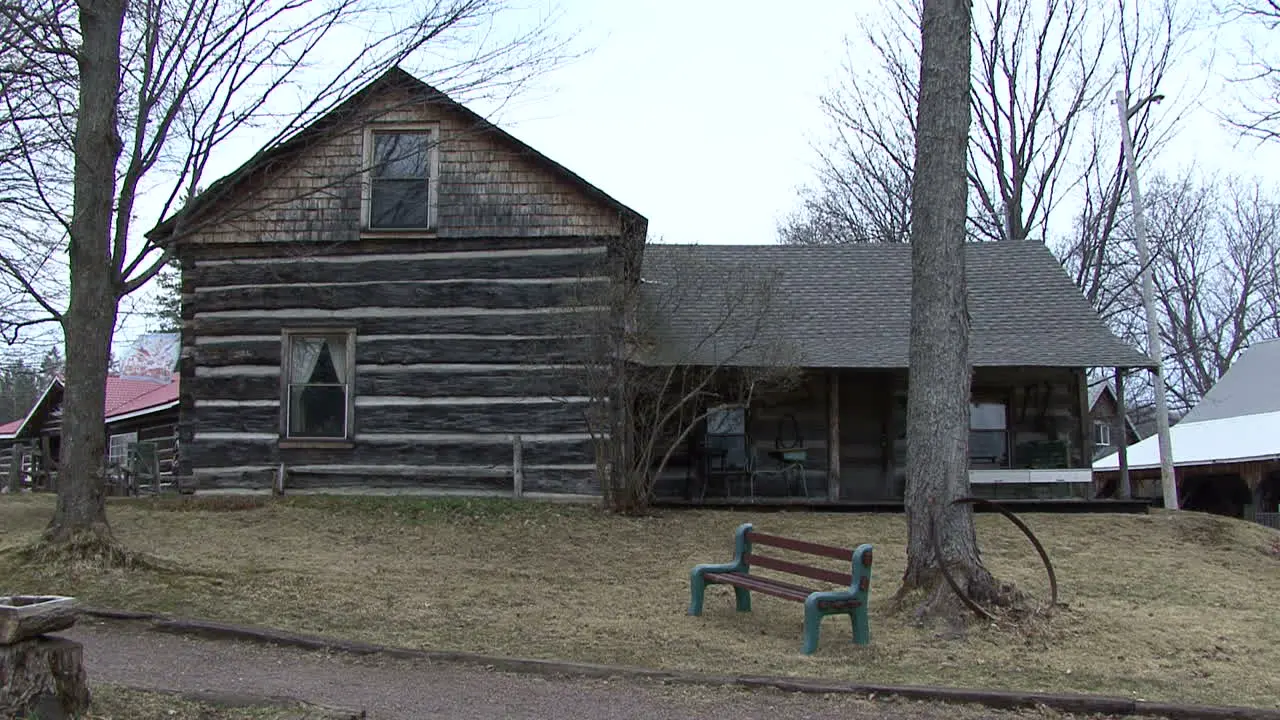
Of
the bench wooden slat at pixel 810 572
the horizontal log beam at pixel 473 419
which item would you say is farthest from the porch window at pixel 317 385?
the bench wooden slat at pixel 810 572

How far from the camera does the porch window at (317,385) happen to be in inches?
590

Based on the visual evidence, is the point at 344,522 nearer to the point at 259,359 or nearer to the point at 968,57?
the point at 259,359

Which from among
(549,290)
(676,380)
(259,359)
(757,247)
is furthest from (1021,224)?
(259,359)

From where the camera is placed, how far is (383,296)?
49.1 ft

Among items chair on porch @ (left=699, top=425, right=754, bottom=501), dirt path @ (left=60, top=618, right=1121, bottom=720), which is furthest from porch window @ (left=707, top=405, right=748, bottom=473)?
dirt path @ (left=60, top=618, right=1121, bottom=720)

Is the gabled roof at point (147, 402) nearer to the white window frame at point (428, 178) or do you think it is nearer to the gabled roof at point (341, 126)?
the white window frame at point (428, 178)

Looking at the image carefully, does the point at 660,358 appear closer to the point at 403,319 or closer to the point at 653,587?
the point at 403,319

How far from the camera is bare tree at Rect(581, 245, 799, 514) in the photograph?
13.7m

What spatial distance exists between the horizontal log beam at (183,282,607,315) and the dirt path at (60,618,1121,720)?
799 cm

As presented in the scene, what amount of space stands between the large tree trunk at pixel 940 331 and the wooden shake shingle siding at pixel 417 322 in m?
5.88

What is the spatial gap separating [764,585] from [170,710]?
177 inches

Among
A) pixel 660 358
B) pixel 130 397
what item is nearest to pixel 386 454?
pixel 660 358

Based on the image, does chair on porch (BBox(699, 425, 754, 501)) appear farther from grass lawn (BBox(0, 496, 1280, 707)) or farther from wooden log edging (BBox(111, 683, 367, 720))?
wooden log edging (BBox(111, 683, 367, 720))

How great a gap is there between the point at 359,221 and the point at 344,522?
14.5 ft
